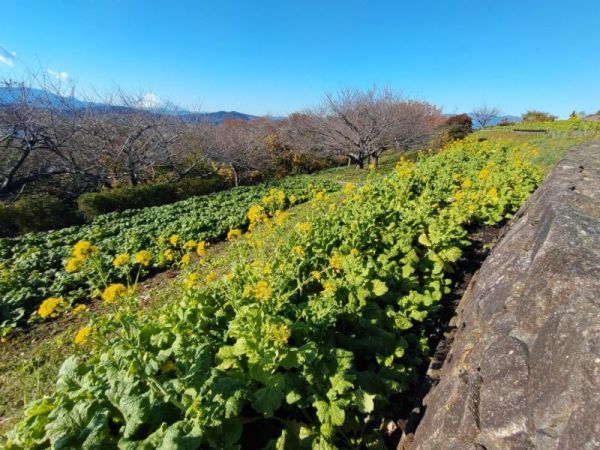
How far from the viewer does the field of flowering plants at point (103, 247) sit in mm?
6234

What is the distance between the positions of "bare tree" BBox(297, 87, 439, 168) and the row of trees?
0.08m

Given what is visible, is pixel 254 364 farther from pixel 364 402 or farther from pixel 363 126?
pixel 363 126

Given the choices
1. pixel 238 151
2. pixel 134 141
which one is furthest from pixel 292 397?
pixel 238 151

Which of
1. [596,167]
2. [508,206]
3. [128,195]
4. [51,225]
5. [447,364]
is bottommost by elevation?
[51,225]

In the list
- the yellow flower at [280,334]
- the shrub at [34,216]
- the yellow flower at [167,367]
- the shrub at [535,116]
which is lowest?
the shrub at [34,216]

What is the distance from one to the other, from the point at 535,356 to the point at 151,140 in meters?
21.7

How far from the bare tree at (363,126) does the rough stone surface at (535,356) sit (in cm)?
2270

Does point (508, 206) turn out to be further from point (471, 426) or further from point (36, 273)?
point (36, 273)

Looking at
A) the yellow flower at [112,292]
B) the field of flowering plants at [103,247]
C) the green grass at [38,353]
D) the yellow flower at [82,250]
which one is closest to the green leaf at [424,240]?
the green grass at [38,353]

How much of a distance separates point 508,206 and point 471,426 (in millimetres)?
5743

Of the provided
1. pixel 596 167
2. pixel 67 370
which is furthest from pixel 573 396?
pixel 596 167

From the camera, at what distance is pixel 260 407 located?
2.19 meters

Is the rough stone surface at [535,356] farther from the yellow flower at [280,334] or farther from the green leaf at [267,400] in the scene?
the yellow flower at [280,334]

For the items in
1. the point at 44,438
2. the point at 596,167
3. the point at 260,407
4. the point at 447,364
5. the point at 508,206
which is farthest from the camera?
the point at 508,206
